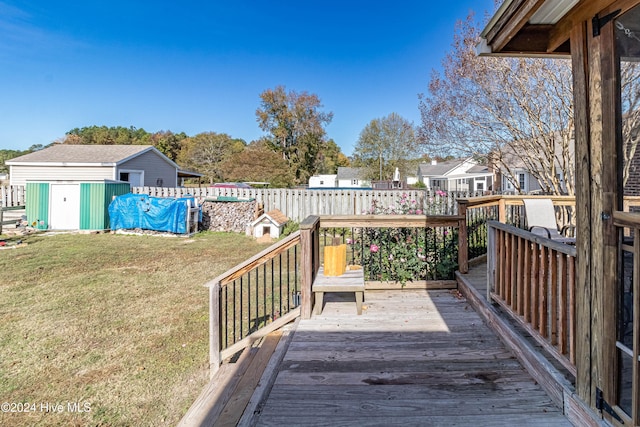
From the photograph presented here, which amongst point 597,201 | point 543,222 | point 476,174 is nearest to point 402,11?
point 543,222

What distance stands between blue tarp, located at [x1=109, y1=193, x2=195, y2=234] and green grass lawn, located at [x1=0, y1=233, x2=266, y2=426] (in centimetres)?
320

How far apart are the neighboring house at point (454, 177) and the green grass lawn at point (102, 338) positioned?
20.2m

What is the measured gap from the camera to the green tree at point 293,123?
93.0 ft

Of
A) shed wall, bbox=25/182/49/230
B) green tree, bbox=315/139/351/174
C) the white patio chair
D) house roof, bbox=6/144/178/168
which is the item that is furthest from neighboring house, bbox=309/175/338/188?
the white patio chair

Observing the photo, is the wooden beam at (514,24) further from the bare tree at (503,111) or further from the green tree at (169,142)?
the green tree at (169,142)

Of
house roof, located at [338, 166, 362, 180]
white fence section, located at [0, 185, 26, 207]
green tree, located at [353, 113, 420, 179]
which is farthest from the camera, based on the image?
house roof, located at [338, 166, 362, 180]

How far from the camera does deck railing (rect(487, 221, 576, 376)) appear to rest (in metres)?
1.83

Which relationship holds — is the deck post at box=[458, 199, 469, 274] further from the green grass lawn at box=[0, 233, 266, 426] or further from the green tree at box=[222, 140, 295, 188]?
the green tree at box=[222, 140, 295, 188]

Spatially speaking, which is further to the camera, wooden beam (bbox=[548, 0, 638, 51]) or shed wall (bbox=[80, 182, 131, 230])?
shed wall (bbox=[80, 182, 131, 230])

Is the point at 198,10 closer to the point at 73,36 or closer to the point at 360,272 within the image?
the point at 73,36

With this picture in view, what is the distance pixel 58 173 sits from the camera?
14.3 meters

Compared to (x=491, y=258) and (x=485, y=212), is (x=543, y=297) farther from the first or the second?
(x=485, y=212)

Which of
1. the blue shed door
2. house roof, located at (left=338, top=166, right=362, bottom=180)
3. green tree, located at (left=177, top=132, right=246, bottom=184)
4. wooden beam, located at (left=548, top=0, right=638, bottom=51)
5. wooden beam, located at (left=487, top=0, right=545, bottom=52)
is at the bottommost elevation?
the blue shed door

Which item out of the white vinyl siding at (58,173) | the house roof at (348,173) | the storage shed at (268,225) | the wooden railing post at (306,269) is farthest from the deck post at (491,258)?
the house roof at (348,173)
